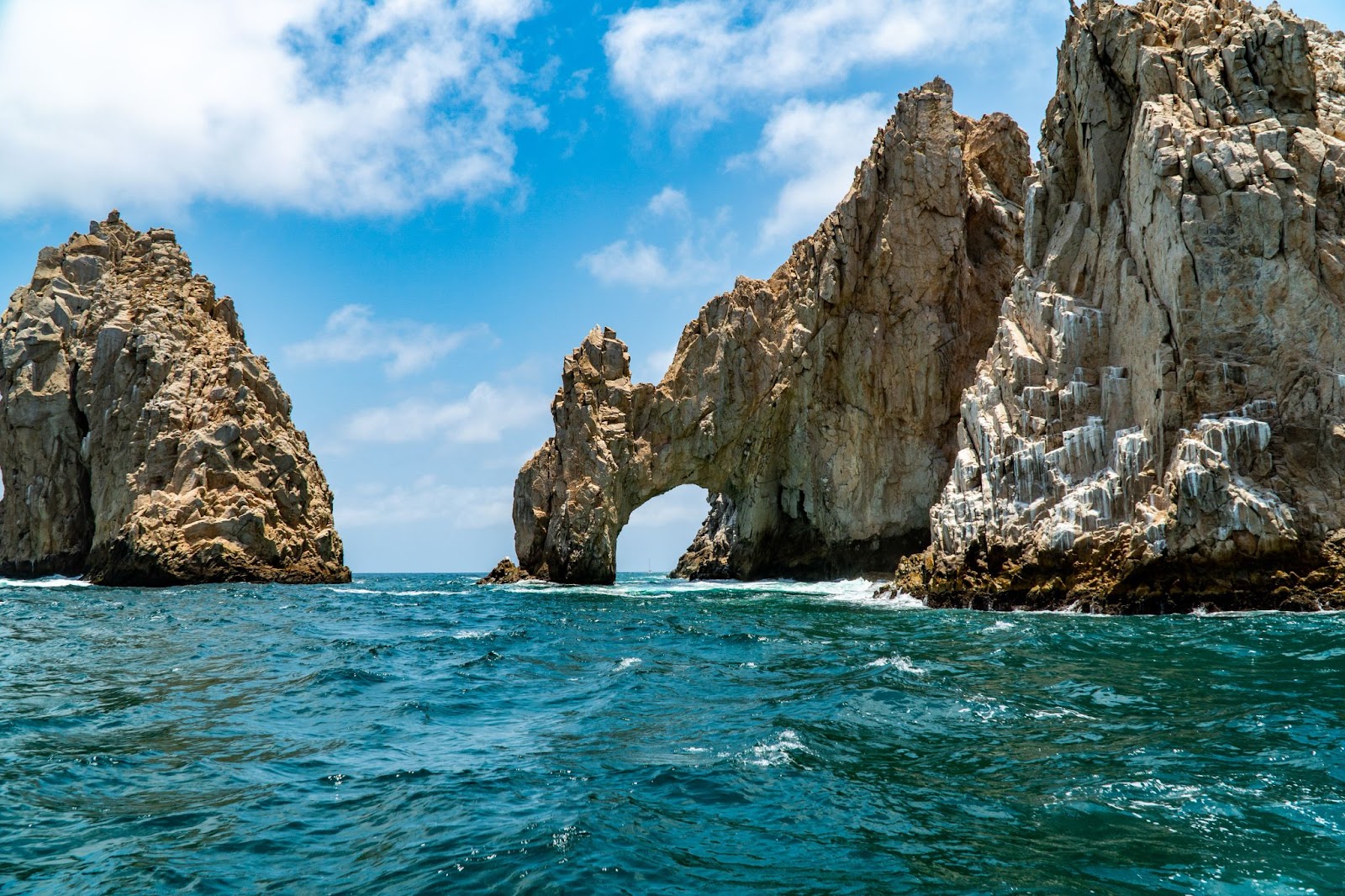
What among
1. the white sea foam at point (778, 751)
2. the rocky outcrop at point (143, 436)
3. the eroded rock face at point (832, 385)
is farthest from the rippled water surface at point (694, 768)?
the rocky outcrop at point (143, 436)

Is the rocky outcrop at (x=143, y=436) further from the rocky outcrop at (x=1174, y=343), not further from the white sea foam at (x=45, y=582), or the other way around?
the rocky outcrop at (x=1174, y=343)

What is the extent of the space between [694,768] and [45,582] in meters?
63.3

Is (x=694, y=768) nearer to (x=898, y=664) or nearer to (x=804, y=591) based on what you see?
(x=898, y=664)

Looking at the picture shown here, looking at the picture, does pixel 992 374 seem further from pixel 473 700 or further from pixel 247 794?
pixel 247 794

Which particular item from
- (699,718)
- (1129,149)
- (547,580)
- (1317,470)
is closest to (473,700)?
(699,718)

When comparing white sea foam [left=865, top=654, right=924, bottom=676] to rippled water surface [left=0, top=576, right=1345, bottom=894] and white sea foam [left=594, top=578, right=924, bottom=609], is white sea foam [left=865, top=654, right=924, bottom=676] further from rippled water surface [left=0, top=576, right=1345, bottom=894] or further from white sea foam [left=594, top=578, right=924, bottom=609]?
white sea foam [left=594, top=578, right=924, bottom=609]

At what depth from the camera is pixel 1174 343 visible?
27594 millimetres

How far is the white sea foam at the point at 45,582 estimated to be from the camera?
53.8 metres

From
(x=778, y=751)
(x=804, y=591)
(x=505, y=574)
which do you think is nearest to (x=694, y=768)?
(x=778, y=751)

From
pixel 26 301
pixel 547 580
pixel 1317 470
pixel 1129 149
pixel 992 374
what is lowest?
pixel 547 580

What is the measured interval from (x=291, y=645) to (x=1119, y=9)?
35.8 metres

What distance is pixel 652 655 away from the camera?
62.5ft

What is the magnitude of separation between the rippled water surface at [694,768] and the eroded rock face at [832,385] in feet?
110

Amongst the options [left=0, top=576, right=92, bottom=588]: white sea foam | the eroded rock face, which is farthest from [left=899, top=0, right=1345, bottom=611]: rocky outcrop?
[left=0, top=576, right=92, bottom=588]: white sea foam
